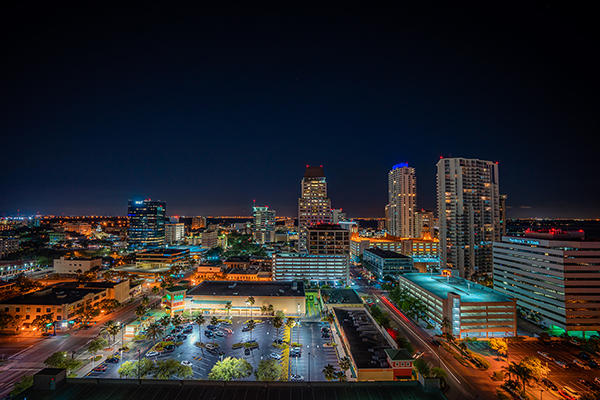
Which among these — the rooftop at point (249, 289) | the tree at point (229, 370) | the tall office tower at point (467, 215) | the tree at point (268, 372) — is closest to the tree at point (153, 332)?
the rooftop at point (249, 289)

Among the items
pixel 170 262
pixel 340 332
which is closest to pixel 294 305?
pixel 340 332

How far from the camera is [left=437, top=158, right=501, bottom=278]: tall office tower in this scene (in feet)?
333

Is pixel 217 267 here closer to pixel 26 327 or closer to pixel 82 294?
pixel 82 294

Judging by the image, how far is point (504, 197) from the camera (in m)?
114

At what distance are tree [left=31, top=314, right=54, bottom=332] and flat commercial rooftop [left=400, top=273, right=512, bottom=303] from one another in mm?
78962

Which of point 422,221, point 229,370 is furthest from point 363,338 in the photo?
point 422,221

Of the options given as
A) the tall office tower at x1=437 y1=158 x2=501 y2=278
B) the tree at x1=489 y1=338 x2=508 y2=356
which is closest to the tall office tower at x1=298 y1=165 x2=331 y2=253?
the tall office tower at x1=437 y1=158 x2=501 y2=278

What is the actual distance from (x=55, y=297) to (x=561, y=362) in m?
96.3

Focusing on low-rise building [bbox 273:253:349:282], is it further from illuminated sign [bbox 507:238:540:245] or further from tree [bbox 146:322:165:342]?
tree [bbox 146:322:165:342]

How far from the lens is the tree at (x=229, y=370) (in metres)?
34.0

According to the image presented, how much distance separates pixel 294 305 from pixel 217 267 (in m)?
48.8

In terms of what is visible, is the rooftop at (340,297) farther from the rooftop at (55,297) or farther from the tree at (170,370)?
the rooftop at (55,297)

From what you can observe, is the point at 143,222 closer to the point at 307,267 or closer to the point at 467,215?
the point at 307,267

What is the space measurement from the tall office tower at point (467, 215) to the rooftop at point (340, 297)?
4910cm
